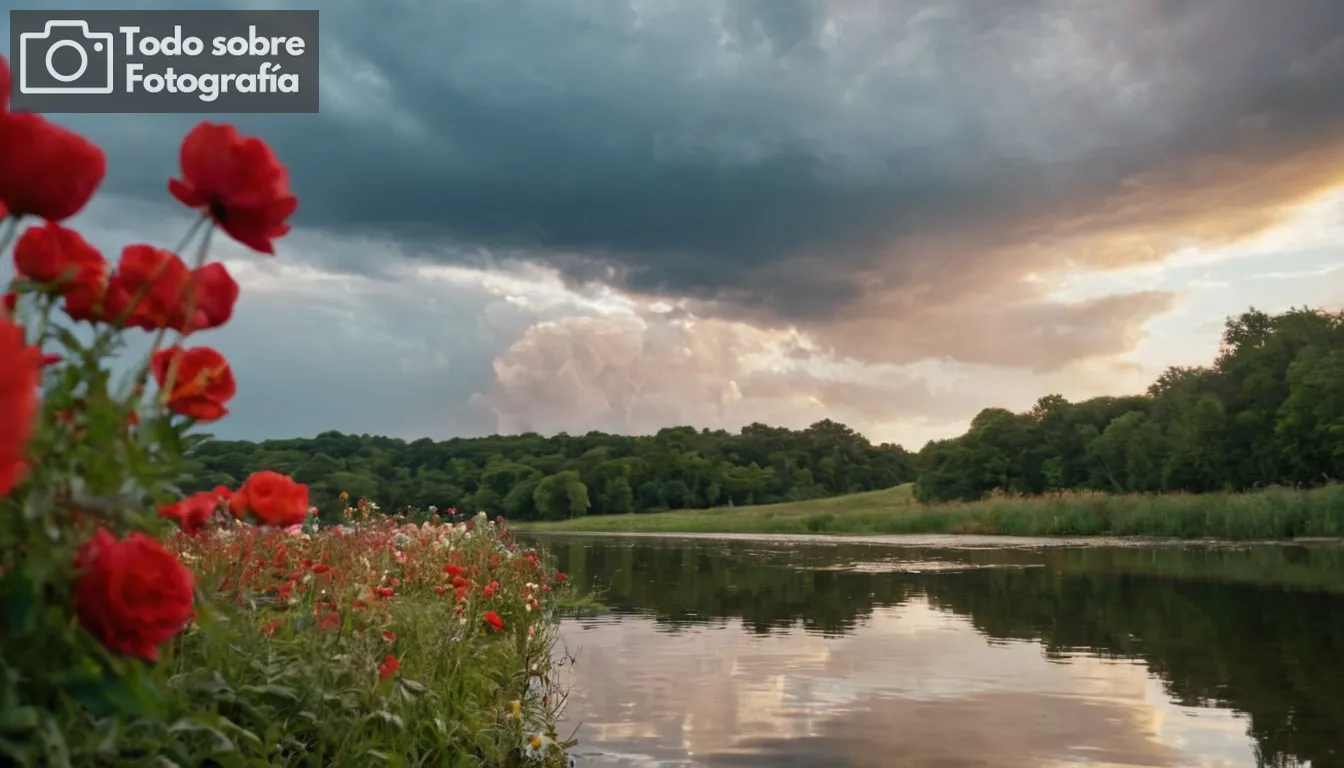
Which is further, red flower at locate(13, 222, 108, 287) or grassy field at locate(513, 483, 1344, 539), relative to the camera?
grassy field at locate(513, 483, 1344, 539)

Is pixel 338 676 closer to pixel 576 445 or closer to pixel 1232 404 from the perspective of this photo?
pixel 1232 404

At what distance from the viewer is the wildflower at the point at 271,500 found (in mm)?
2324

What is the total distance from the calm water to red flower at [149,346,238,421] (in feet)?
16.1

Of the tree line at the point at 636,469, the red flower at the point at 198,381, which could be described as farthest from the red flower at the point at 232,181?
the tree line at the point at 636,469

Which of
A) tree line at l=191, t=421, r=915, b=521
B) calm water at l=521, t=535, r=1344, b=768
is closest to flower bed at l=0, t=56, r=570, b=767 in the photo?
calm water at l=521, t=535, r=1344, b=768

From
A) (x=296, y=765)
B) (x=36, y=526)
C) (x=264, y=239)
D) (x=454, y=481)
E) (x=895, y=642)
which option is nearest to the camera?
(x=36, y=526)

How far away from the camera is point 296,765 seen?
12.4 ft

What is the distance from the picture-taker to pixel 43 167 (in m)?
1.50

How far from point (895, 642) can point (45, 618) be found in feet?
35.6

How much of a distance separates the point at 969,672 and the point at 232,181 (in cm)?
909

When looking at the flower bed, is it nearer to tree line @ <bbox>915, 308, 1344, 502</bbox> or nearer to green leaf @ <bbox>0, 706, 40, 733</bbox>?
green leaf @ <bbox>0, 706, 40, 733</bbox>

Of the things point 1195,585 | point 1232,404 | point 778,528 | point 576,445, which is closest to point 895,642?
point 1195,585

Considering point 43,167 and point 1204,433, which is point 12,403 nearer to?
point 43,167

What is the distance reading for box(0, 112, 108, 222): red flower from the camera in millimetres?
1487
